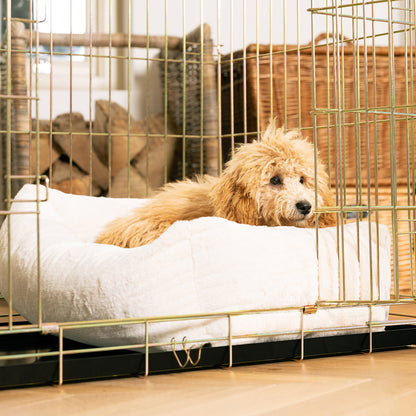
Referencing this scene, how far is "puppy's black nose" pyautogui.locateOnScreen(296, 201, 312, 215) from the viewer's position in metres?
1.71

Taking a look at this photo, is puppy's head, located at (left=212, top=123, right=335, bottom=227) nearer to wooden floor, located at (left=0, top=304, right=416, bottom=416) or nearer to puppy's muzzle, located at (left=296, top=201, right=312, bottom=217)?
puppy's muzzle, located at (left=296, top=201, right=312, bottom=217)

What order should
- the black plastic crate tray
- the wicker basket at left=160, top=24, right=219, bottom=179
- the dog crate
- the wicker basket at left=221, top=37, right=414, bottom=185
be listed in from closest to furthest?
the black plastic crate tray < the dog crate < the wicker basket at left=221, top=37, right=414, bottom=185 < the wicker basket at left=160, top=24, right=219, bottom=179

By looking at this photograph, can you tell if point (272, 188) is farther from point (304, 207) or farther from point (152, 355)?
point (152, 355)

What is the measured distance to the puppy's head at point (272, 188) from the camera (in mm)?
1737

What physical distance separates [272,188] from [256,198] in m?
0.06

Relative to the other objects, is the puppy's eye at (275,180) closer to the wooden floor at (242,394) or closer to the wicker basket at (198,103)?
the wooden floor at (242,394)

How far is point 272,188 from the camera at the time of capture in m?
1.77

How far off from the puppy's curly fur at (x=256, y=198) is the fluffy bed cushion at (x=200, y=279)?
0.82 ft

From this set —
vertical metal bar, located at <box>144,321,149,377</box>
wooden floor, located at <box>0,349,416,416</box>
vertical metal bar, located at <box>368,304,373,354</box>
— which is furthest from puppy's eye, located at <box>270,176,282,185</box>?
vertical metal bar, located at <box>144,321,149,377</box>

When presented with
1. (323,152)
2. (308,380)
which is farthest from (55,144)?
(308,380)

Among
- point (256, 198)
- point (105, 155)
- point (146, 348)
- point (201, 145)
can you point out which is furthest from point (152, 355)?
point (105, 155)

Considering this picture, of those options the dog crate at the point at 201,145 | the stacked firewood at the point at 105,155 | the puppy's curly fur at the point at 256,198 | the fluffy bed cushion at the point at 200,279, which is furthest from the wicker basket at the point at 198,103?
the fluffy bed cushion at the point at 200,279

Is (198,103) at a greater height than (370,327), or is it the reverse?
(198,103)

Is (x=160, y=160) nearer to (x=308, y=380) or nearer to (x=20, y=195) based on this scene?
(x=20, y=195)
